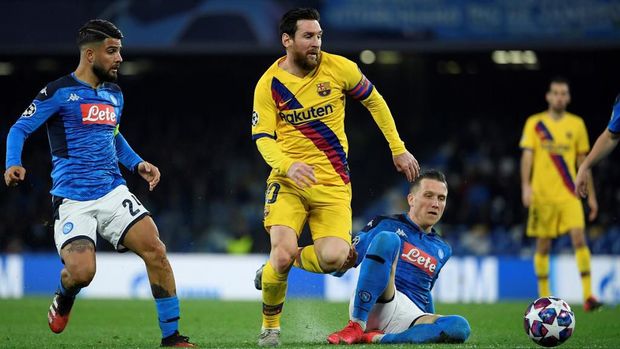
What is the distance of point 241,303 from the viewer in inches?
538

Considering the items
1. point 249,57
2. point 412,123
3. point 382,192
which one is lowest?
point 382,192

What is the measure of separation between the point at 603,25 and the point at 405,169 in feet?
32.3

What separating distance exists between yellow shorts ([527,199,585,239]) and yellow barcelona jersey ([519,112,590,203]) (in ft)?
0.28

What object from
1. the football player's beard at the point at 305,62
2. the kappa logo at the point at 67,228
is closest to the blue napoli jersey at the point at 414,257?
the football player's beard at the point at 305,62

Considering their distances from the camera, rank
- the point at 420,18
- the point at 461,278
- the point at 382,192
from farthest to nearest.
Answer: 1. the point at 382,192
2. the point at 420,18
3. the point at 461,278

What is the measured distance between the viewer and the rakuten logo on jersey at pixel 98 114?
23.4ft

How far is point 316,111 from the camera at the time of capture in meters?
7.34

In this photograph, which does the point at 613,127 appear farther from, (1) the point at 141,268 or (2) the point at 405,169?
(1) the point at 141,268

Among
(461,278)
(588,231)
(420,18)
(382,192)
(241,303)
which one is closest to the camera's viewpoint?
(241,303)

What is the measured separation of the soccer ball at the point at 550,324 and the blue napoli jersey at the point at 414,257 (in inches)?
33.3

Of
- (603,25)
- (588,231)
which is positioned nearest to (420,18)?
(603,25)

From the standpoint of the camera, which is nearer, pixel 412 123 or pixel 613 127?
pixel 613 127

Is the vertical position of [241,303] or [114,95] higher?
[114,95]

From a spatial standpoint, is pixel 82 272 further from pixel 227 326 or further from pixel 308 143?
pixel 227 326
